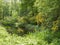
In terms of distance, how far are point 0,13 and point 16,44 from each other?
17115 millimetres

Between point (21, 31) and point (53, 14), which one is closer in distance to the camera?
point (53, 14)

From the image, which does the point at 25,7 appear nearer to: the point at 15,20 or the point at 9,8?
the point at 15,20

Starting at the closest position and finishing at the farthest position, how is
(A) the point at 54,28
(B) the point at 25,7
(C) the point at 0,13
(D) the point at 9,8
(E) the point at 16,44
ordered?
(E) the point at 16,44
(A) the point at 54,28
(B) the point at 25,7
(C) the point at 0,13
(D) the point at 9,8

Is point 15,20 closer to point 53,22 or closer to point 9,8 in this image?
point 9,8

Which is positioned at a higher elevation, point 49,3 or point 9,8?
point 49,3

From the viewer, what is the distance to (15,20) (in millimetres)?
25609

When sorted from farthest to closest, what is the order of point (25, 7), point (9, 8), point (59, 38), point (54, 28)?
point (9, 8) → point (25, 7) → point (54, 28) → point (59, 38)

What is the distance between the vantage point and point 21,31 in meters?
21.0

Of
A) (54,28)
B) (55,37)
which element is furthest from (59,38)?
(54,28)

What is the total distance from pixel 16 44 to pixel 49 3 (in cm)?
500

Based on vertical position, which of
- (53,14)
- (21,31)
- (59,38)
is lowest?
(21,31)

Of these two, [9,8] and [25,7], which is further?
[9,8]

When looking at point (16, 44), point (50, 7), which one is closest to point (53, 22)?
point (50, 7)

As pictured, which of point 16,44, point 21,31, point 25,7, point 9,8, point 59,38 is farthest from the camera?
point 9,8
